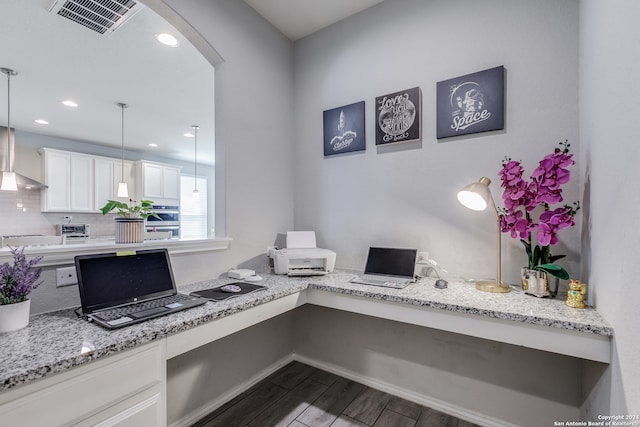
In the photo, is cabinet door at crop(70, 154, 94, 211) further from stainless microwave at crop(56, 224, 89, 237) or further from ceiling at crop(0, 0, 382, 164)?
ceiling at crop(0, 0, 382, 164)

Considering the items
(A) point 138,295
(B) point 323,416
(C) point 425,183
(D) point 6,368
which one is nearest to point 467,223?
(C) point 425,183

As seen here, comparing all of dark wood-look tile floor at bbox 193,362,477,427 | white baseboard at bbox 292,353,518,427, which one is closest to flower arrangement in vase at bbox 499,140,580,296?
white baseboard at bbox 292,353,518,427

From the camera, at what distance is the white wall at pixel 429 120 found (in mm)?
1578

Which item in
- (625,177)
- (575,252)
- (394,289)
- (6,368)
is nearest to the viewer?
(6,368)

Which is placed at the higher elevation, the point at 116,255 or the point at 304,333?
the point at 116,255

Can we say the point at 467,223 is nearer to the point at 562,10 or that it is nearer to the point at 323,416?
the point at 562,10

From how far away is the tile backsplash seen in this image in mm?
4328

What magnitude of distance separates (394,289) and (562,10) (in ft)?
5.67

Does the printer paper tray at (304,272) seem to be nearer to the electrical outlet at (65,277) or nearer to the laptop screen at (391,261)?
the laptop screen at (391,261)

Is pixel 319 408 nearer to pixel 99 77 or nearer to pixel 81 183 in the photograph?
pixel 99 77

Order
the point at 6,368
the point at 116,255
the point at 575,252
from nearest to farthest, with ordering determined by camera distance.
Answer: the point at 6,368 → the point at 116,255 → the point at 575,252

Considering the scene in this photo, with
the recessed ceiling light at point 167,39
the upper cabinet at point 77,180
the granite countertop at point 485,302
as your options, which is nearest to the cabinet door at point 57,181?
the upper cabinet at point 77,180

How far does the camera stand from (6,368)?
763 mm

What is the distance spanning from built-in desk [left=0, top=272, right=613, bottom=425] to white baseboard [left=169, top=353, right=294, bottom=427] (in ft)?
2.45
